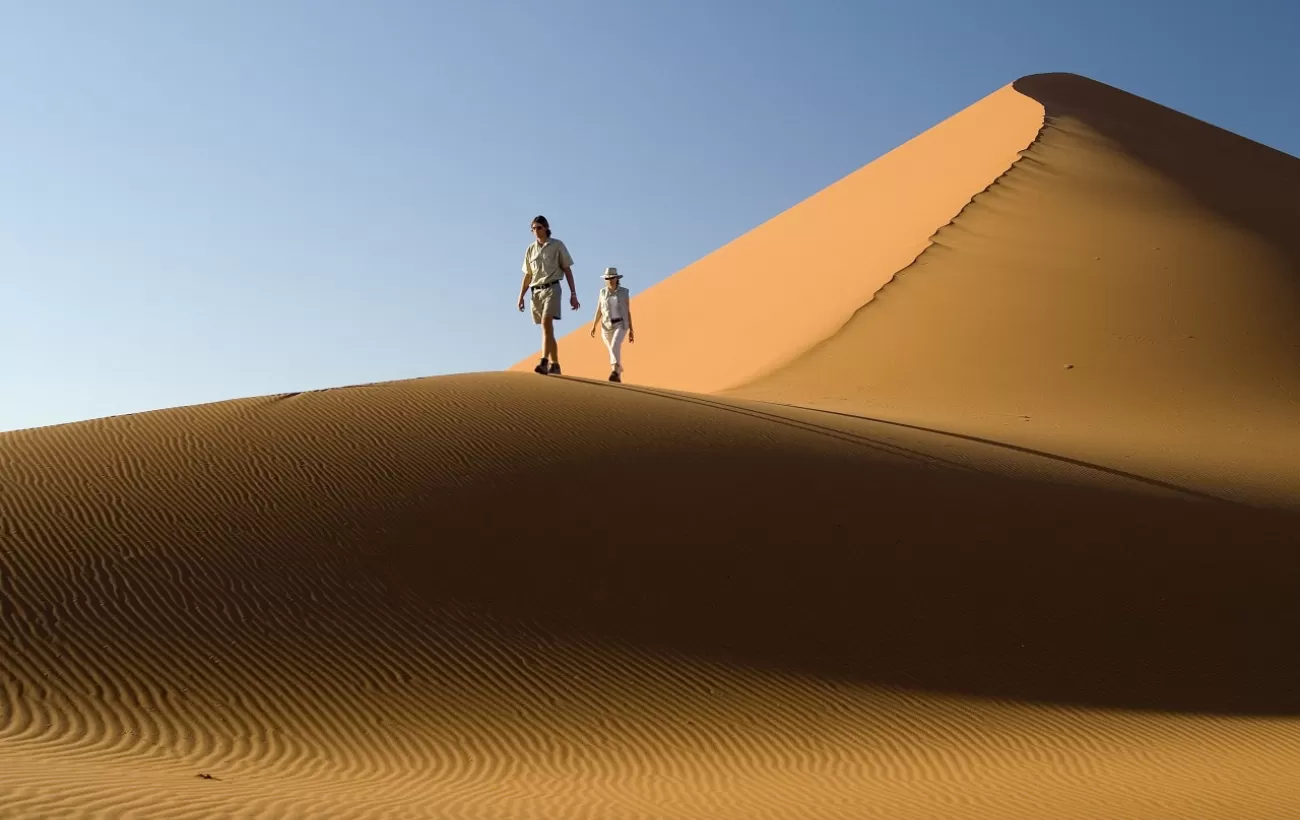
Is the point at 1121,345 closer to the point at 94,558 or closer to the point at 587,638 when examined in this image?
the point at 587,638

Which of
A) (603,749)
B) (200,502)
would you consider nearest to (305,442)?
(200,502)

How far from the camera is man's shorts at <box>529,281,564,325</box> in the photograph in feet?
44.4

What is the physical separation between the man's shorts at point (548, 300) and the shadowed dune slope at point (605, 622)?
3.16ft

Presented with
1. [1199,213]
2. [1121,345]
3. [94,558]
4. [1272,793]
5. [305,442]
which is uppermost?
[1199,213]

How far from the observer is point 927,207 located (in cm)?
3105

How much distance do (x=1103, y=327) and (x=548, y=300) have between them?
13897 mm

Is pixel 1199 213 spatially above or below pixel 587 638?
above

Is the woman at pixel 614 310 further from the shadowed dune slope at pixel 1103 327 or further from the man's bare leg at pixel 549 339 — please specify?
the shadowed dune slope at pixel 1103 327

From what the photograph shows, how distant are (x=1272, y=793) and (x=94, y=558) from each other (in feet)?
26.1

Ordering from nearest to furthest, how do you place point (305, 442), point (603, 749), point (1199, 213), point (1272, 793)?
point (1272, 793) → point (603, 749) → point (305, 442) → point (1199, 213)

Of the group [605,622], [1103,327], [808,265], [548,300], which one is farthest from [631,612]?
[808,265]

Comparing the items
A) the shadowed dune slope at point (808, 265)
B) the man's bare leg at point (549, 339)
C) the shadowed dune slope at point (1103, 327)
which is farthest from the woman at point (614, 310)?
the shadowed dune slope at point (808, 265)

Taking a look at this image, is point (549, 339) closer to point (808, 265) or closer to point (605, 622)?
point (605, 622)

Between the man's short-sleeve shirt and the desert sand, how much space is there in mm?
1347
